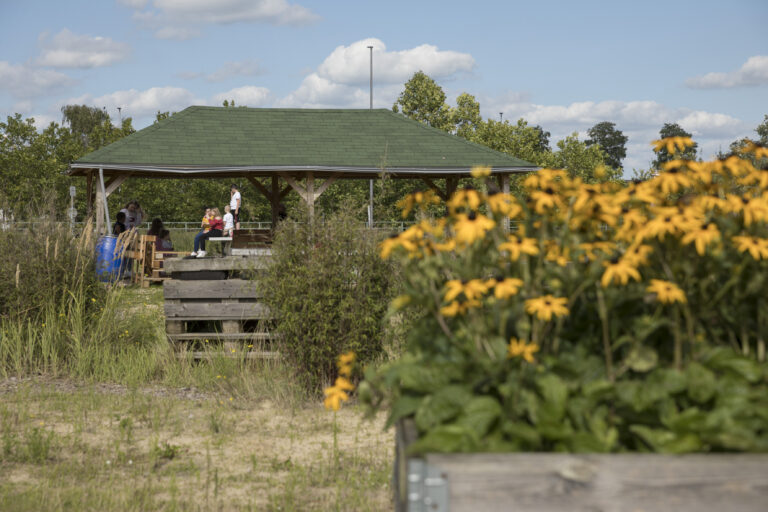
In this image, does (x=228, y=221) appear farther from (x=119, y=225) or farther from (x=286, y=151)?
(x=286, y=151)

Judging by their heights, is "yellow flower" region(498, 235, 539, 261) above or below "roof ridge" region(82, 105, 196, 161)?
below

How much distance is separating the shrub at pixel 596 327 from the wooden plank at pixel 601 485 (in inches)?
4.6

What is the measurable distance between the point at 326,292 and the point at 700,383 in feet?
12.7

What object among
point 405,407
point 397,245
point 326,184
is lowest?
point 405,407

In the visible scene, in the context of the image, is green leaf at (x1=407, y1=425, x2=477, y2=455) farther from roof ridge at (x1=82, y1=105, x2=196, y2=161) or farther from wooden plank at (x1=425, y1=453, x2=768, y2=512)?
roof ridge at (x1=82, y1=105, x2=196, y2=161)

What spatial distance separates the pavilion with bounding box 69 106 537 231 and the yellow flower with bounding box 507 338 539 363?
14025mm

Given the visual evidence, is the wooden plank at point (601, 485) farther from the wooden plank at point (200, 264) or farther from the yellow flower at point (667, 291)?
the wooden plank at point (200, 264)

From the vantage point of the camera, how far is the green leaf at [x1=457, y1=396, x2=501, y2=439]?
1975mm

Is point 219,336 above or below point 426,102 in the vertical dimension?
below

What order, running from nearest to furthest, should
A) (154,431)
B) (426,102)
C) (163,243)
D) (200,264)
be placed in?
(154,431) → (200,264) → (163,243) → (426,102)

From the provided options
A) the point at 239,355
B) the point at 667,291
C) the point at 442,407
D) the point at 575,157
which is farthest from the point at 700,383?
the point at 575,157

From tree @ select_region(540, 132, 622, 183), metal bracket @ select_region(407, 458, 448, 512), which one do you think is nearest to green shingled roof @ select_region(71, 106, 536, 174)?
metal bracket @ select_region(407, 458, 448, 512)

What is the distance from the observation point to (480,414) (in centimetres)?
200

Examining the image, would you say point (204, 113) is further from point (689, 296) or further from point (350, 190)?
point (689, 296)
